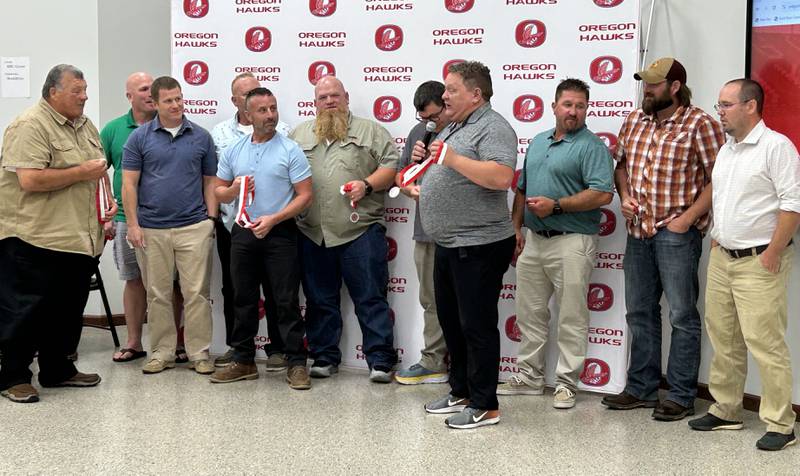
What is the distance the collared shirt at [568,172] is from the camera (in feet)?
13.8

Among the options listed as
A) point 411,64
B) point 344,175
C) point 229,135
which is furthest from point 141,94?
point 411,64

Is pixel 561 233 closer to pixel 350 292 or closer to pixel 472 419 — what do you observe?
pixel 472 419

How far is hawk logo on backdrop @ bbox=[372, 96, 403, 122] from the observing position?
4.95 metres

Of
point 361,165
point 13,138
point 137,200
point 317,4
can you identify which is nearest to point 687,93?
point 361,165

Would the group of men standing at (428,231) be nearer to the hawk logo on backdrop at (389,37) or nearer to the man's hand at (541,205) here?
the man's hand at (541,205)

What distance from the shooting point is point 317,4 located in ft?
16.7

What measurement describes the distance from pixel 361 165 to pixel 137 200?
1346 mm

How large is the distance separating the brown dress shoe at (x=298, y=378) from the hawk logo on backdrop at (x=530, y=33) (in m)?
2.18

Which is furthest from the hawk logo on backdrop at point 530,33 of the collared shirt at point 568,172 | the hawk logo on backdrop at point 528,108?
the collared shirt at point 568,172

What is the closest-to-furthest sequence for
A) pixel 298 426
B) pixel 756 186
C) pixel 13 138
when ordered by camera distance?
pixel 756 186, pixel 298 426, pixel 13 138

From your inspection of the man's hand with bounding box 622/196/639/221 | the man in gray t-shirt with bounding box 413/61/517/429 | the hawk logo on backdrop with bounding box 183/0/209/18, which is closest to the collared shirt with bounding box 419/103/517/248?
the man in gray t-shirt with bounding box 413/61/517/429

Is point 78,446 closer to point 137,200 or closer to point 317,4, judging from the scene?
point 137,200

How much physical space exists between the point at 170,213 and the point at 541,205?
7.07 feet

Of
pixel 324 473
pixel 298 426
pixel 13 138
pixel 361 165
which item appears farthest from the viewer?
pixel 361 165
